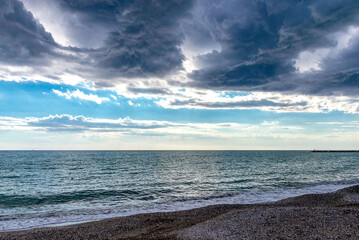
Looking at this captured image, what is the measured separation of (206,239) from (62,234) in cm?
926

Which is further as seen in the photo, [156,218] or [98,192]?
[98,192]

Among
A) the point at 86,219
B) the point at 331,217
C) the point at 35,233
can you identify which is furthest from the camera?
the point at 86,219

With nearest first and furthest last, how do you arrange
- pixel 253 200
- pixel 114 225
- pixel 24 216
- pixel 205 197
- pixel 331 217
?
pixel 331 217, pixel 114 225, pixel 24 216, pixel 253 200, pixel 205 197

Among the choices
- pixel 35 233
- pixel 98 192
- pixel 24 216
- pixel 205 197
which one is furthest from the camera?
pixel 98 192

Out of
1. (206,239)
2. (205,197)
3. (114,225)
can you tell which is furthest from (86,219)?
(205,197)

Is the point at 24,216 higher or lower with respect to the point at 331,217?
lower

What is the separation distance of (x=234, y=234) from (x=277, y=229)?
7.87ft

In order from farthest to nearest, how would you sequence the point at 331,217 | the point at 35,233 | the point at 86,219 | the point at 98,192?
the point at 98,192 < the point at 86,219 < the point at 35,233 < the point at 331,217

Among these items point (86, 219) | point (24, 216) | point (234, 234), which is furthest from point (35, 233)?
point (234, 234)

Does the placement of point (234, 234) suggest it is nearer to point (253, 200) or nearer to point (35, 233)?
point (35, 233)

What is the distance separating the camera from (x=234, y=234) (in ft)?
40.6

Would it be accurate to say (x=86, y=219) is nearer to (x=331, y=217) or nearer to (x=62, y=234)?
(x=62, y=234)

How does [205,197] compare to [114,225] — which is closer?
[114,225]

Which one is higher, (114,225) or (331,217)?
(331,217)
